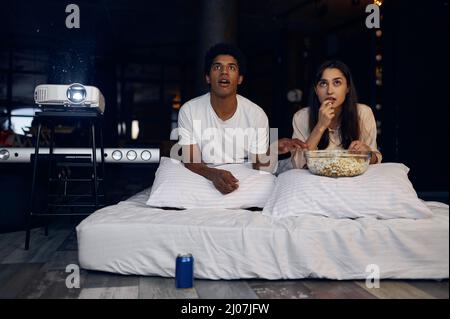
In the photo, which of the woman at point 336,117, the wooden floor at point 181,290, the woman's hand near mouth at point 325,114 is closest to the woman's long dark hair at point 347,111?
the woman at point 336,117

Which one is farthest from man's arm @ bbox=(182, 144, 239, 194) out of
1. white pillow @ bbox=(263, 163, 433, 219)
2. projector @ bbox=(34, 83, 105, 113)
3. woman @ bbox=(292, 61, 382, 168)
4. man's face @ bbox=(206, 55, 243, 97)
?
projector @ bbox=(34, 83, 105, 113)

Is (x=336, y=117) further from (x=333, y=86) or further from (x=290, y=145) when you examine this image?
(x=290, y=145)

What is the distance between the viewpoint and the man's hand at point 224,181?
221 cm

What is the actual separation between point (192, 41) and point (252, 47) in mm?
1525

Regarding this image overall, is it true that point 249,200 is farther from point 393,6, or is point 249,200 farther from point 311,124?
point 393,6

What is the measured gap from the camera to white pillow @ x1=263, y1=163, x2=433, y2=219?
76.7 inches

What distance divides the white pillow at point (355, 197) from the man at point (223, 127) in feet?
1.50

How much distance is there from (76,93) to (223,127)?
0.88 meters

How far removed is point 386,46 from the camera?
515cm

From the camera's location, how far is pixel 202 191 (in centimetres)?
226

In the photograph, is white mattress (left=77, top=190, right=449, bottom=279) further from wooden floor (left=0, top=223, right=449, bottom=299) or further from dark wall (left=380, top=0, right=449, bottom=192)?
dark wall (left=380, top=0, right=449, bottom=192)

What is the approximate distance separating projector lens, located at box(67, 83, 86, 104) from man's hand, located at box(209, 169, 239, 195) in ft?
3.06

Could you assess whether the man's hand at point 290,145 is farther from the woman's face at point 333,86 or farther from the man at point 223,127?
→ the woman's face at point 333,86
